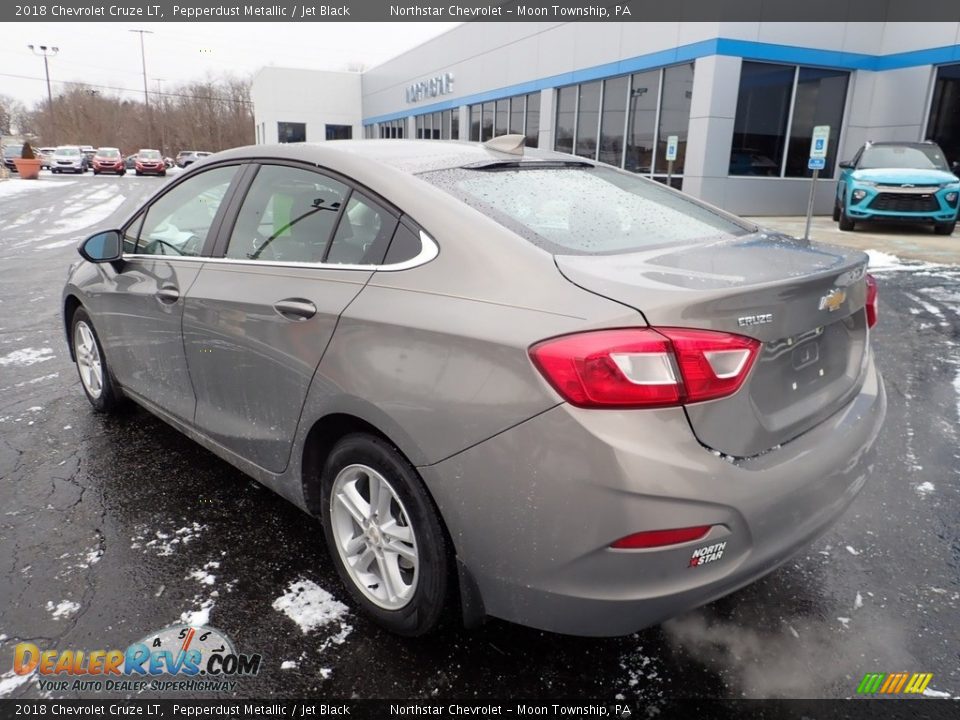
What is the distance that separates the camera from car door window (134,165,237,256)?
10.1ft

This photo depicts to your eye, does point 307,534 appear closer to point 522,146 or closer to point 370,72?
point 522,146

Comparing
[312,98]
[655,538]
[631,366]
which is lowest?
[655,538]

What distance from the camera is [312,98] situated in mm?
45125

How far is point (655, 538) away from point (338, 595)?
133 cm

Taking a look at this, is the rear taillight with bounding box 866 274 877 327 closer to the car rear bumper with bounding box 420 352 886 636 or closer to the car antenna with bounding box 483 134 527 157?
the car rear bumper with bounding box 420 352 886 636

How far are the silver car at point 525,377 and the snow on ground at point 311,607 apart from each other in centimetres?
11

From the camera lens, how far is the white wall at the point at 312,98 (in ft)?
147

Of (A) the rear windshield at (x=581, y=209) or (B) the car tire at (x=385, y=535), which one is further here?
(A) the rear windshield at (x=581, y=209)

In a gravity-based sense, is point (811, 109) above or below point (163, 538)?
above

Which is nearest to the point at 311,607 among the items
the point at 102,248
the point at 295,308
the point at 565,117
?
the point at 295,308

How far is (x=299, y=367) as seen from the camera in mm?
2342

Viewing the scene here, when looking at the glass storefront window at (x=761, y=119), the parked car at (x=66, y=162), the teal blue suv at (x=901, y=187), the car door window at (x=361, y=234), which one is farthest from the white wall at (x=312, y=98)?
the car door window at (x=361, y=234)

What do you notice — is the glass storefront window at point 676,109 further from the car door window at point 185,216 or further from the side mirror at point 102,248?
the side mirror at point 102,248

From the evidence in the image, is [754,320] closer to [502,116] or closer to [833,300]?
[833,300]
